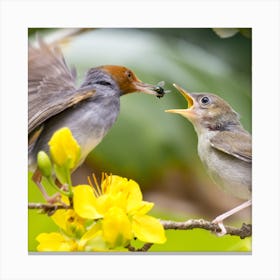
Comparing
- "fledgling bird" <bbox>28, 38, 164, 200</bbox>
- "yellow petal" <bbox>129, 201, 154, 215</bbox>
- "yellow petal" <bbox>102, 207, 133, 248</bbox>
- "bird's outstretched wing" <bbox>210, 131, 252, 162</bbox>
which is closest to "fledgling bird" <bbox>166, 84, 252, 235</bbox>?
"bird's outstretched wing" <bbox>210, 131, 252, 162</bbox>

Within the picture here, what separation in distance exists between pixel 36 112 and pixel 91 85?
0.17 metres

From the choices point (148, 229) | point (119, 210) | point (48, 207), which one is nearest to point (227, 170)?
point (148, 229)

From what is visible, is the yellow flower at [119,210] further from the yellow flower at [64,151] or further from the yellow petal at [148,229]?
the yellow flower at [64,151]

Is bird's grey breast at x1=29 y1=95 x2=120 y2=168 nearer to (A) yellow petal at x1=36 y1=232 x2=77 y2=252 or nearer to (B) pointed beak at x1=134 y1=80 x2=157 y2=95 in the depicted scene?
(B) pointed beak at x1=134 y1=80 x2=157 y2=95

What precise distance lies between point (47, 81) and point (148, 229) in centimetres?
52

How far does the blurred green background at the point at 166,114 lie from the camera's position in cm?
156

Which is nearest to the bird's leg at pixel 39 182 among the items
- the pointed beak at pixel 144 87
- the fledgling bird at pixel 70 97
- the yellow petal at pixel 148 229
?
the fledgling bird at pixel 70 97

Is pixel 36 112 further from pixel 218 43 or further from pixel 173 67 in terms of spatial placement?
pixel 218 43

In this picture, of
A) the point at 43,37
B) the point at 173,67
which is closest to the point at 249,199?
the point at 173,67

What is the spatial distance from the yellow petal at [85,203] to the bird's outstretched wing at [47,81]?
0.98 feet

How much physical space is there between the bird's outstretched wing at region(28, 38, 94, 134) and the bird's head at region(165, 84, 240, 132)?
29 cm

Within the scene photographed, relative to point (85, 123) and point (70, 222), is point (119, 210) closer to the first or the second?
point (70, 222)

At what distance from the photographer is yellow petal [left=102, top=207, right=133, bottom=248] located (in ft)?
4.19

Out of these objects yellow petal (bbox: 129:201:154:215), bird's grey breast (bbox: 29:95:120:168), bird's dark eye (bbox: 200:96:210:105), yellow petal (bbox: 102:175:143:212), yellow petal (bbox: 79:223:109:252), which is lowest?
yellow petal (bbox: 79:223:109:252)
